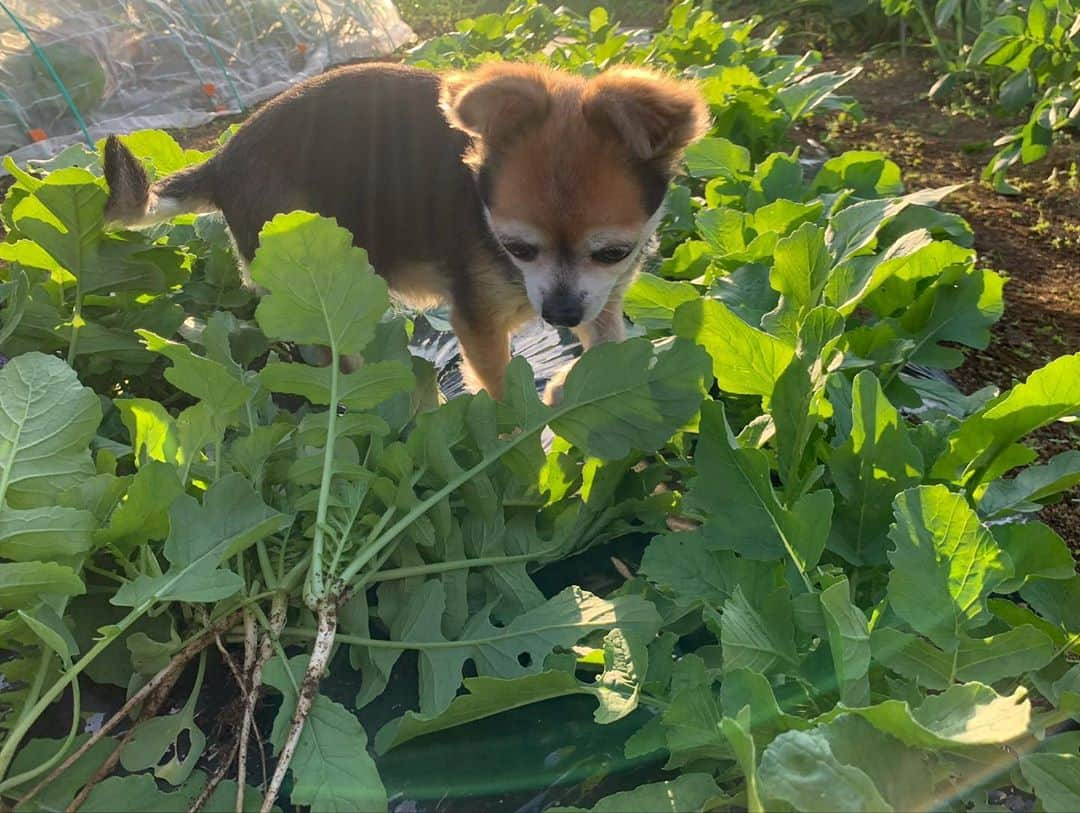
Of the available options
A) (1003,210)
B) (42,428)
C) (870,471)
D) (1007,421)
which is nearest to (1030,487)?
(1007,421)

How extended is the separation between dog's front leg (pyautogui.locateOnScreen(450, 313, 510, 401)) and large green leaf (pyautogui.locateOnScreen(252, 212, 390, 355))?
3.30 feet

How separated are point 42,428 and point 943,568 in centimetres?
142

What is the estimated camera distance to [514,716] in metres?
1.52

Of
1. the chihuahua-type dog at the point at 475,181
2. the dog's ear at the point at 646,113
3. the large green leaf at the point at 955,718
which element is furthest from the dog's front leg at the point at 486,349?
the large green leaf at the point at 955,718

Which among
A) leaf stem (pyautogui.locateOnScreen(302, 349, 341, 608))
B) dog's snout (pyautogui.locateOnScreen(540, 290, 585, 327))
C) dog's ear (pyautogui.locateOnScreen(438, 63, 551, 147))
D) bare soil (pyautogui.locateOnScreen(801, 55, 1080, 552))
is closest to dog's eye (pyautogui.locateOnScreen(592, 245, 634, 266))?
dog's snout (pyautogui.locateOnScreen(540, 290, 585, 327))

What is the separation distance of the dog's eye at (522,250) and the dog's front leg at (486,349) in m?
0.33

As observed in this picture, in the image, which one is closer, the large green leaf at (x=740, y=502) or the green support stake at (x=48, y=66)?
the large green leaf at (x=740, y=502)

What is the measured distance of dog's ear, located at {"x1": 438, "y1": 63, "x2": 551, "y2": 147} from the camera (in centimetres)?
214

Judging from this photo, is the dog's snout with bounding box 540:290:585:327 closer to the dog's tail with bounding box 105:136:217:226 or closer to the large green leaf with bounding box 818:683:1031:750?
the dog's tail with bounding box 105:136:217:226

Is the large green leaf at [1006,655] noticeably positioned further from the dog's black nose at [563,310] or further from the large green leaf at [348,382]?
the dog's black nose at [563,310]

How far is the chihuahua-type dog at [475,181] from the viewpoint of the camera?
6.97 ft

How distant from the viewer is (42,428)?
1.47 m

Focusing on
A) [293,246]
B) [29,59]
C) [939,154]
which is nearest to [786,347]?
[293,246]

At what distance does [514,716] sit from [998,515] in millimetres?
923
